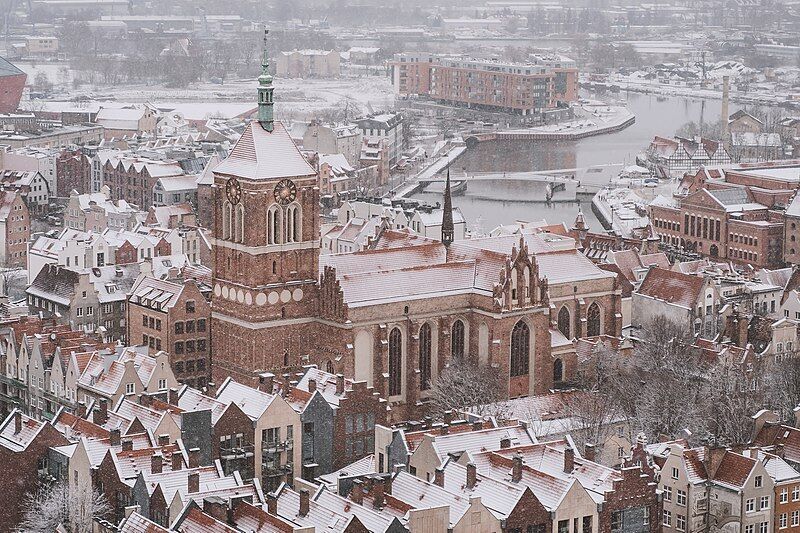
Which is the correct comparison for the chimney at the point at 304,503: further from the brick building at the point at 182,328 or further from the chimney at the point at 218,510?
the brick building at the point at 182,328

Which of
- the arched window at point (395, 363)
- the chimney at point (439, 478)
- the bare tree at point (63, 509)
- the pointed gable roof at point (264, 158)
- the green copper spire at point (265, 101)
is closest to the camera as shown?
the chimney at point (439, 478)

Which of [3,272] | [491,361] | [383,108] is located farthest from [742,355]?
[383,108]

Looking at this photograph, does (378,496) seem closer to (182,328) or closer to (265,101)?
(265,101)

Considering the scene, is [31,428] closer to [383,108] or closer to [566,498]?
[566,498]

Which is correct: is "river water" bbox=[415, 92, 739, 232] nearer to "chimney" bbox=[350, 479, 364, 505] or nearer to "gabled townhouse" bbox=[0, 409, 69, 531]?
"gabled townhouse" bbox=[0, 409, 69, 531]

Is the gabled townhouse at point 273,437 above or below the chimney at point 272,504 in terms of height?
below

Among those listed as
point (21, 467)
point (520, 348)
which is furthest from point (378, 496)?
point (520, 348)

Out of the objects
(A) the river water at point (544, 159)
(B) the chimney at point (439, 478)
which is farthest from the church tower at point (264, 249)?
(A) the river water at point (544, 159)
